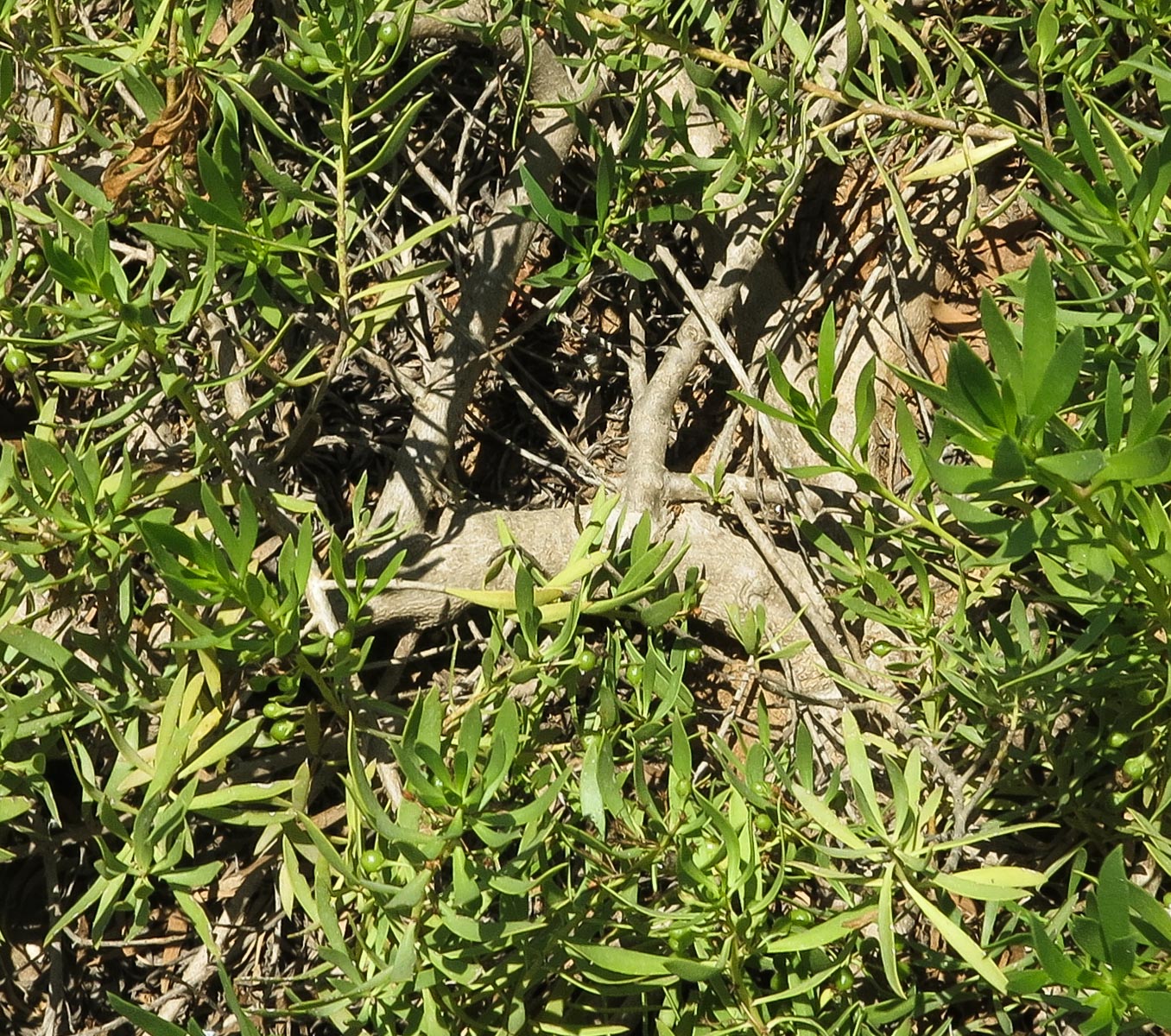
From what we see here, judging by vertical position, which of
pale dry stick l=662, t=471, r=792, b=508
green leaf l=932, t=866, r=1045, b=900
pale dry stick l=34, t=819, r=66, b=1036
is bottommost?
pale dry stick l=34, t=819, r=66, b=1036

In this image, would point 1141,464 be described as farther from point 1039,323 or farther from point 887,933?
point 887,933

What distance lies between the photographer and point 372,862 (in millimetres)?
1144

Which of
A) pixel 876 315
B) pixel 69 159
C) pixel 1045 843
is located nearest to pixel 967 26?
pixel 876 315

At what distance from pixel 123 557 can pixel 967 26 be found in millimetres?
1368

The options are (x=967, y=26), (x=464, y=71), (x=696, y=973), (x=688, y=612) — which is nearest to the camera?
(x=696, y=973)

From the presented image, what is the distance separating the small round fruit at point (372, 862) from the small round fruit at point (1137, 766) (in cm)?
80

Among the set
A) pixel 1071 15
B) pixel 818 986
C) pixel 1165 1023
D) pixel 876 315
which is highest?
pixel 1071 15

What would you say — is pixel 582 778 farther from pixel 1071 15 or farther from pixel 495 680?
pixel 1071 15

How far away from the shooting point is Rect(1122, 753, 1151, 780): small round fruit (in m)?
1.20

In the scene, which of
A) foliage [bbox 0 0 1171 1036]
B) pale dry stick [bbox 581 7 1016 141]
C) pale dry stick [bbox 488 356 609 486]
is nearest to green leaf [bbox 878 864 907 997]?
foliage [bbox 0 0 1171 1036]

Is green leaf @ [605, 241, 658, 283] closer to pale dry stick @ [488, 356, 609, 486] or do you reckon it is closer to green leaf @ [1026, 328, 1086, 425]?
pale dry stick @ [488, 356, 609, 486]

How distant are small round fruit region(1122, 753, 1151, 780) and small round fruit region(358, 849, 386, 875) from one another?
804mm

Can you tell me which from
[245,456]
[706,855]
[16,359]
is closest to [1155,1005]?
[706,855]

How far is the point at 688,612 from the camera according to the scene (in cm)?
151
